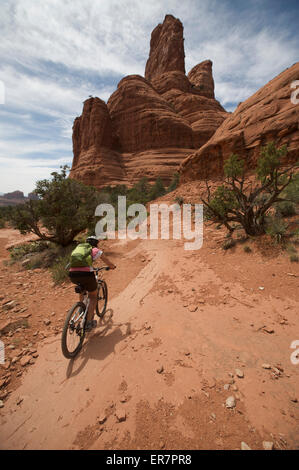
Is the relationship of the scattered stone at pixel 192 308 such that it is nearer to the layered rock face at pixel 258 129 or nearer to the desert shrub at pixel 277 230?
the desert shrub at pixel 277 230

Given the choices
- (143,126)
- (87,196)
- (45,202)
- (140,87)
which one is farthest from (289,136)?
(140,87)

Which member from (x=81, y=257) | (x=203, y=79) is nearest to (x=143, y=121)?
(x=203, y=79)

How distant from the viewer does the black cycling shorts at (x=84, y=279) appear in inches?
121

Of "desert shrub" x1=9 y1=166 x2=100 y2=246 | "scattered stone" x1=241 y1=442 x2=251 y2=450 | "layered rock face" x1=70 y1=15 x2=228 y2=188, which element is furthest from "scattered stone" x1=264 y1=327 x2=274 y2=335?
"layered rock face" x1=70 y1=15 x2=228 y2=188

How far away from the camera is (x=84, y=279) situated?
10.2 feet

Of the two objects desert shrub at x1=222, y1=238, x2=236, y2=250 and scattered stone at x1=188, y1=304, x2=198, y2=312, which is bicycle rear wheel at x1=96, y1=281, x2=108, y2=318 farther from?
desert shrub at x1=222, y1=238, x2=236, y2=250

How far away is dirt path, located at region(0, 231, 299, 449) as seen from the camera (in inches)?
68.5

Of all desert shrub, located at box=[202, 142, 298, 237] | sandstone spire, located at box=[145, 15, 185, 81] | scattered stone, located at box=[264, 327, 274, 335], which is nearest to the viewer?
scattered stone, located at box=[264, 327, 274, 335]

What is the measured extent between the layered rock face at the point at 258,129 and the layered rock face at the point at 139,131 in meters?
17.7

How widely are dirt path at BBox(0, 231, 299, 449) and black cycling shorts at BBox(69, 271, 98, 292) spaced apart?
3.37 feet

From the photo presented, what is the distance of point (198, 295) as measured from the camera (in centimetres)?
404

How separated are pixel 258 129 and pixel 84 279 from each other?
17.8 metres

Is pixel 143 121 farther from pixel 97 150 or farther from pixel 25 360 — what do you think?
pixel 25 360

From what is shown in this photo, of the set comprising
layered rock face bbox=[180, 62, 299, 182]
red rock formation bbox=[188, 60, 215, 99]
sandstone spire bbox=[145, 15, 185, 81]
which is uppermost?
sandstone spire bbox=[145, 15, 185, 81]
